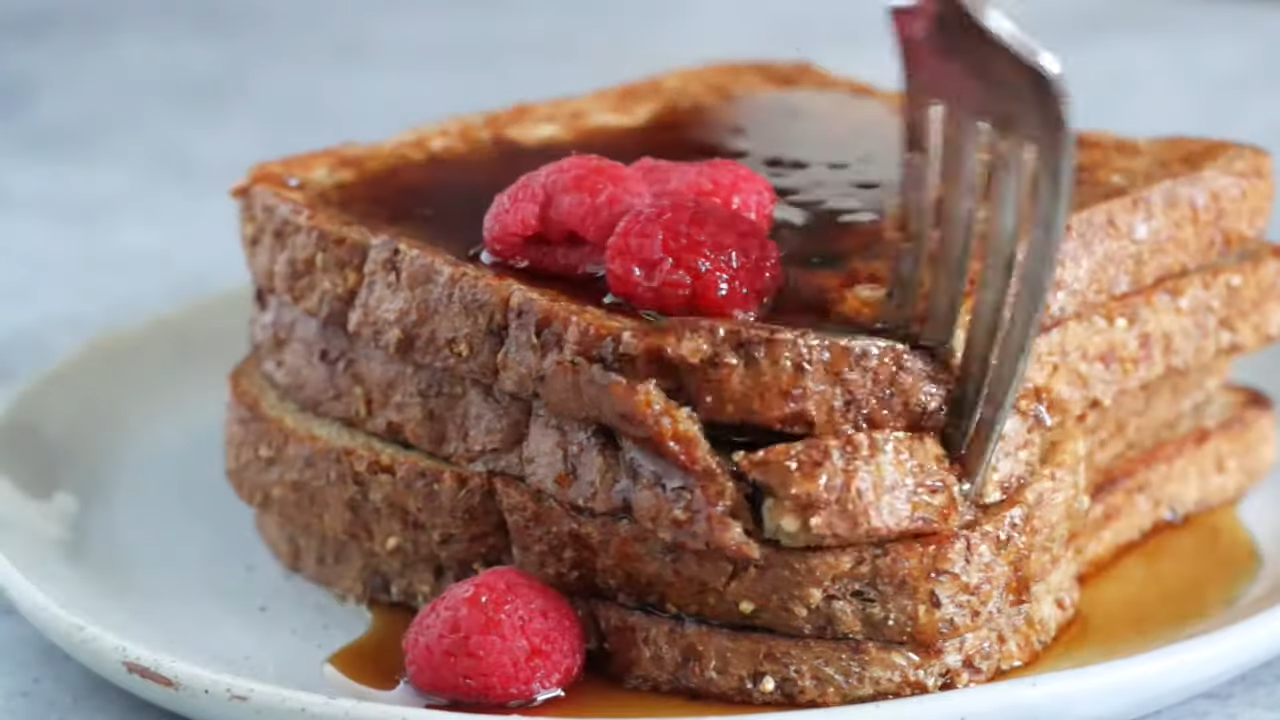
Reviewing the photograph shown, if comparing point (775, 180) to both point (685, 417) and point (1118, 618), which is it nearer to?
point (685, 417)

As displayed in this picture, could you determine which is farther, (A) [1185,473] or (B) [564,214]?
(A) [1185,473]

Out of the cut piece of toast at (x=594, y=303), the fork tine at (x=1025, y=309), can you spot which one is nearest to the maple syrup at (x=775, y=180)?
the cut piece of toast at (x=594, y=303)

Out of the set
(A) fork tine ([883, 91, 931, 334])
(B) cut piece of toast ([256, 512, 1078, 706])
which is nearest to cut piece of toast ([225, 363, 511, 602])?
(B) cut piece of toast ([256, 512, 1078, 706])

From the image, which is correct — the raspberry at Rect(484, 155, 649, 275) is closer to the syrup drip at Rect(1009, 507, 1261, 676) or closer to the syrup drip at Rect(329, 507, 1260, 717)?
the syrup drip at Rect(329, 507, 1260, 717)

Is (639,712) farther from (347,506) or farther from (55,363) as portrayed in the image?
(55,363)

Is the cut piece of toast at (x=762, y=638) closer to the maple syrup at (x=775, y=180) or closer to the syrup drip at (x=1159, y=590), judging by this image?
the syrup drip at (x=1159, y=590)

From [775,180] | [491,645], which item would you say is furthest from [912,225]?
[491,645]
